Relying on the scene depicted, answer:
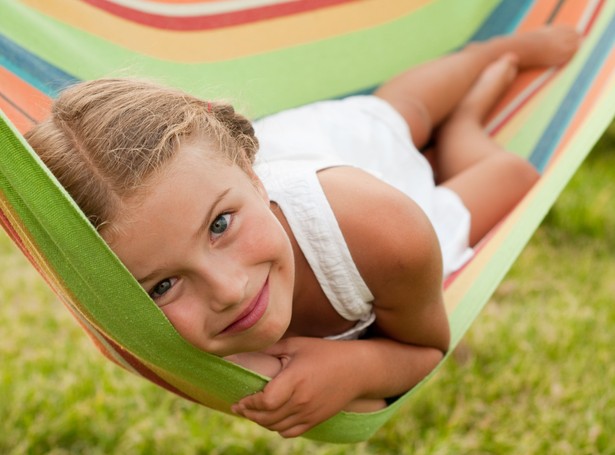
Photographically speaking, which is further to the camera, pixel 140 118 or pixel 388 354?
pixel 388 354

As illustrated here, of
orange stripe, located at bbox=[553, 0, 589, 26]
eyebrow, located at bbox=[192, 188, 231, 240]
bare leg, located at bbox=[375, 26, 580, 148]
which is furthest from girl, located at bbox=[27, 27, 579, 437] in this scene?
orange stripe, located at bbox=[553, 0, 589, 26]

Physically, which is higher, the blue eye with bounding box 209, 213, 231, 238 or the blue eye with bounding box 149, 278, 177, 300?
the blue eye with bounding box 209, 213, 231, 238

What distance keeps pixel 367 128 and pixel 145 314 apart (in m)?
0.93

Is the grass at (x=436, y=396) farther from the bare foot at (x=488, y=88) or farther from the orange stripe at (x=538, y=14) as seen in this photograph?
the orange stripe at (x=538, y=14)

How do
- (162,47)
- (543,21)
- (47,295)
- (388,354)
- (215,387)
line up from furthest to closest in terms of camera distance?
1. (47,295)
2. (543,21)
3. (162,47)
4. (388,354)
5. (215,387)

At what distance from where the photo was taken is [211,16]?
185 centimetres

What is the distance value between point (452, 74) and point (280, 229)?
40.2 inches

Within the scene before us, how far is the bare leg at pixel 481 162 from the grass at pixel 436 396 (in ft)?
1.18

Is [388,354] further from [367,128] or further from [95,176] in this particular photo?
[367,128]

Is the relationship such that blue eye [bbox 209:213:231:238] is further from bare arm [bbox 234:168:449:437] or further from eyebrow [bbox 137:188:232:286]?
bare arm [bbox 234:168:449:437]

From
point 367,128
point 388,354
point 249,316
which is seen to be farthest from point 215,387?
point 367,128

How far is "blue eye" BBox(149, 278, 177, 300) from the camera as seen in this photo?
1.03 m

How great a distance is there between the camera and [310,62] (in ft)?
6.22

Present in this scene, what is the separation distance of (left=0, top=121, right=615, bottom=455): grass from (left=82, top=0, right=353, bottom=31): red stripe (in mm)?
756
